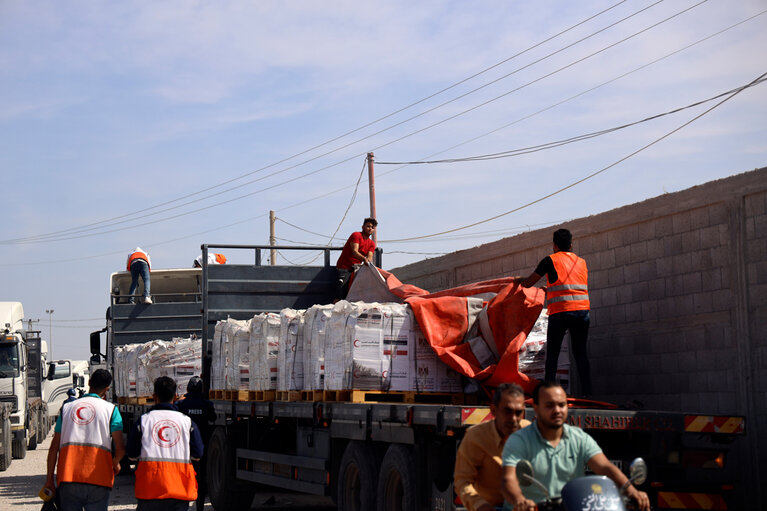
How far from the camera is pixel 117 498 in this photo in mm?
15516

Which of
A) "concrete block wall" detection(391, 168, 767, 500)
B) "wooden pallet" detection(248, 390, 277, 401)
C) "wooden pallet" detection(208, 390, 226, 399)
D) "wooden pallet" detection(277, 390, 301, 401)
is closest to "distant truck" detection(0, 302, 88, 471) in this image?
"wooden pallet" detection(208, 390, 226, 399)

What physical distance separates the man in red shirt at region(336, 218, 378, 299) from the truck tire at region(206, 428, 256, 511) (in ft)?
8.16

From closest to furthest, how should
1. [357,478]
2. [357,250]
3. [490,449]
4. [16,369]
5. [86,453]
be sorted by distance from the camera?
1. [490,449]
2. [86,453]
3. [357,478]
4. [357,250]
5. [16,369]

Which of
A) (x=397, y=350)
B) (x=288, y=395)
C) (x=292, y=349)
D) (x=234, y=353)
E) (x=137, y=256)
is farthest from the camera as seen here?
(x=137, y=256)

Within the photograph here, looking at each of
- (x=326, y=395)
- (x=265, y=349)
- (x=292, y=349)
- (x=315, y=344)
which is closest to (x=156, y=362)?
(x=265, y=349)

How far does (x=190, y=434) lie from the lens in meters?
7.58

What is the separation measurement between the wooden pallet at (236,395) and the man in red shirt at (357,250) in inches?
82.0

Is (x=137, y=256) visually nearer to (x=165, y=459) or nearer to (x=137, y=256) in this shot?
(x=137, y=256)

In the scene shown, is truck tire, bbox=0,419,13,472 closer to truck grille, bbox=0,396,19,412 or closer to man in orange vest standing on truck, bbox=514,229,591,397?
truck grille, bbox=0,396,19,412

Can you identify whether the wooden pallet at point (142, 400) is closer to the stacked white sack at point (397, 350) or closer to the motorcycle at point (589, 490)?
the stacked white sack at point (397, 350)

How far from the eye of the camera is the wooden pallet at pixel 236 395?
12.9 metres

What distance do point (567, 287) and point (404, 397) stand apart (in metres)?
1.80

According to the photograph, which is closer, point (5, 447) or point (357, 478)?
point (357, 478)

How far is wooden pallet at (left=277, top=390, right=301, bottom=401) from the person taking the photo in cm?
1130
